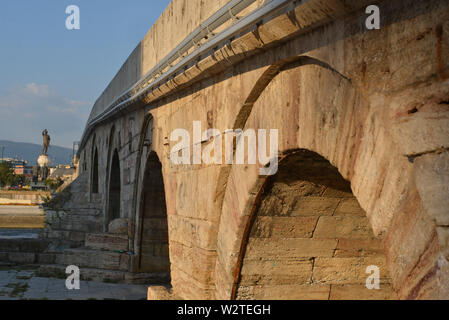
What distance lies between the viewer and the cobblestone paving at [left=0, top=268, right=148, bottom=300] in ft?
27.1

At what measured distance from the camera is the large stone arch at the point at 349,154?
2141 mm

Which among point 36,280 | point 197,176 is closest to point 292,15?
point 197,176

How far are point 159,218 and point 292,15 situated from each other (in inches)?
277

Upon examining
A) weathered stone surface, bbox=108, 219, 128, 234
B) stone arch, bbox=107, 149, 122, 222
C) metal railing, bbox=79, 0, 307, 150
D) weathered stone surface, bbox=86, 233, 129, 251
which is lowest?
weathered stone surface, bbox=86, 233, 129, 251

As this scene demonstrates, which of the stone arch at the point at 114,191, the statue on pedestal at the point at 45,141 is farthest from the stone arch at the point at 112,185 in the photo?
A: the statue on pedestal at the point at 45,141

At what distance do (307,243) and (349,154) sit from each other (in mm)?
1960

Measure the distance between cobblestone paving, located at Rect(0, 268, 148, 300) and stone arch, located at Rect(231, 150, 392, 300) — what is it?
4.23 metres

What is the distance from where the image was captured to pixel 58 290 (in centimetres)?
880

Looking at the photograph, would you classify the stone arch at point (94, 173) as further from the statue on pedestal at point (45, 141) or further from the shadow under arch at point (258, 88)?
the statue on pedestal at point (45, 141)

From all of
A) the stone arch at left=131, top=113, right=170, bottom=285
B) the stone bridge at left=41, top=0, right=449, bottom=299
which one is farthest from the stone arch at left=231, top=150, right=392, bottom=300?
the stone arch at left=131, top=113, right=170, bottom=285

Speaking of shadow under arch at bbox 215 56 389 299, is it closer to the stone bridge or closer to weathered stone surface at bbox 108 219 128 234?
the stone bridge

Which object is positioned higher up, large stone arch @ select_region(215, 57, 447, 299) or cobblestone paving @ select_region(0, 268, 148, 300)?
large stone arch @ select_region(215, 57, 447, 299)

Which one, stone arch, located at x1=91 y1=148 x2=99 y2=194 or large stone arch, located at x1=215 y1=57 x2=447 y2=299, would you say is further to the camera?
stone arch, located at x1=91 y1=148 x2=99 y2=194

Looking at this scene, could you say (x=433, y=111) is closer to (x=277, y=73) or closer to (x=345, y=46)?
(x=345, y=46)
